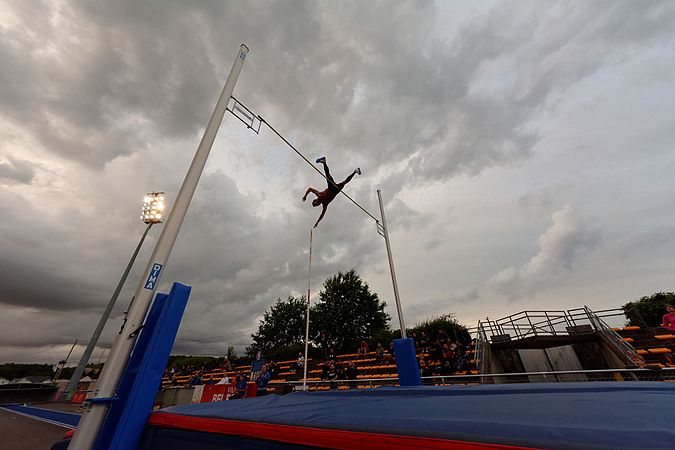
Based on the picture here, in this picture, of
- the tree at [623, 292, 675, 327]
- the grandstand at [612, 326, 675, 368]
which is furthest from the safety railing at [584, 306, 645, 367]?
the tree at [623, 292, 675, 327]

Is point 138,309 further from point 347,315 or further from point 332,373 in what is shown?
point 347,315

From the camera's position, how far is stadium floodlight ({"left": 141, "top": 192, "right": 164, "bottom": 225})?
46.5 feet

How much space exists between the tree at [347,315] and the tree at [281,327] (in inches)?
235

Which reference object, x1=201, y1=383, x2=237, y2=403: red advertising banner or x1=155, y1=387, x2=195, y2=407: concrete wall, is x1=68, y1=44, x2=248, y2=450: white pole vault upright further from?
x1=155, y1=387, x2=195, y2=407: concrete wall

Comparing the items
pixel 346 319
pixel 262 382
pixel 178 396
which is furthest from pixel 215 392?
pixel 346 319

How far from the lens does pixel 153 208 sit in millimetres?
14391

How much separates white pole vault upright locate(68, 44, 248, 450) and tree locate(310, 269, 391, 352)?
23445 mm

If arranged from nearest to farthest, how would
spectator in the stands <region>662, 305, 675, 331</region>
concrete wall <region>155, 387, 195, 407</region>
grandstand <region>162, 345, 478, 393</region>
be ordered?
spectator in the stands <region>662, 305, 675, 331</region>, concrete wall <region>155, 387, 195, 407</region>, grandstand <region>162, 345, 478, 393</region>

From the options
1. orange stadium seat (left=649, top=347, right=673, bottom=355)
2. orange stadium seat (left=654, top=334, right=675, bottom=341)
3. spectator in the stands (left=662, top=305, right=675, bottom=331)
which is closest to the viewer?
spectator in the stands (left=662, top=305, right=675, bottom=331)

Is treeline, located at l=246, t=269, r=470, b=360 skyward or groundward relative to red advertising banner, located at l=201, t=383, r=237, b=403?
skyward

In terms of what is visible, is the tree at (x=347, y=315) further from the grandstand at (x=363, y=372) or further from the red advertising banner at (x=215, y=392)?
the red advertising banner at (x=215, y=392)

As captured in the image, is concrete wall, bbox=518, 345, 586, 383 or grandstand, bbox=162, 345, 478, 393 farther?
grandstand, bbox=162, 345, 478, 393

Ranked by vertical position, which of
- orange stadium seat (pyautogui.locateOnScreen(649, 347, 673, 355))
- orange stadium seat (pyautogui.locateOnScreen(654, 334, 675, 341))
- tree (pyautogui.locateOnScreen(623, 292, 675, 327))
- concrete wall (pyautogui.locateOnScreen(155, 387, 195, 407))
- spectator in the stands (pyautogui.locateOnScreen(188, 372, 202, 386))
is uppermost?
tree (pyautogui.locateOnScreen(623, 292, 675, 327))

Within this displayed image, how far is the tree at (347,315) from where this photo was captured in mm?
24984
